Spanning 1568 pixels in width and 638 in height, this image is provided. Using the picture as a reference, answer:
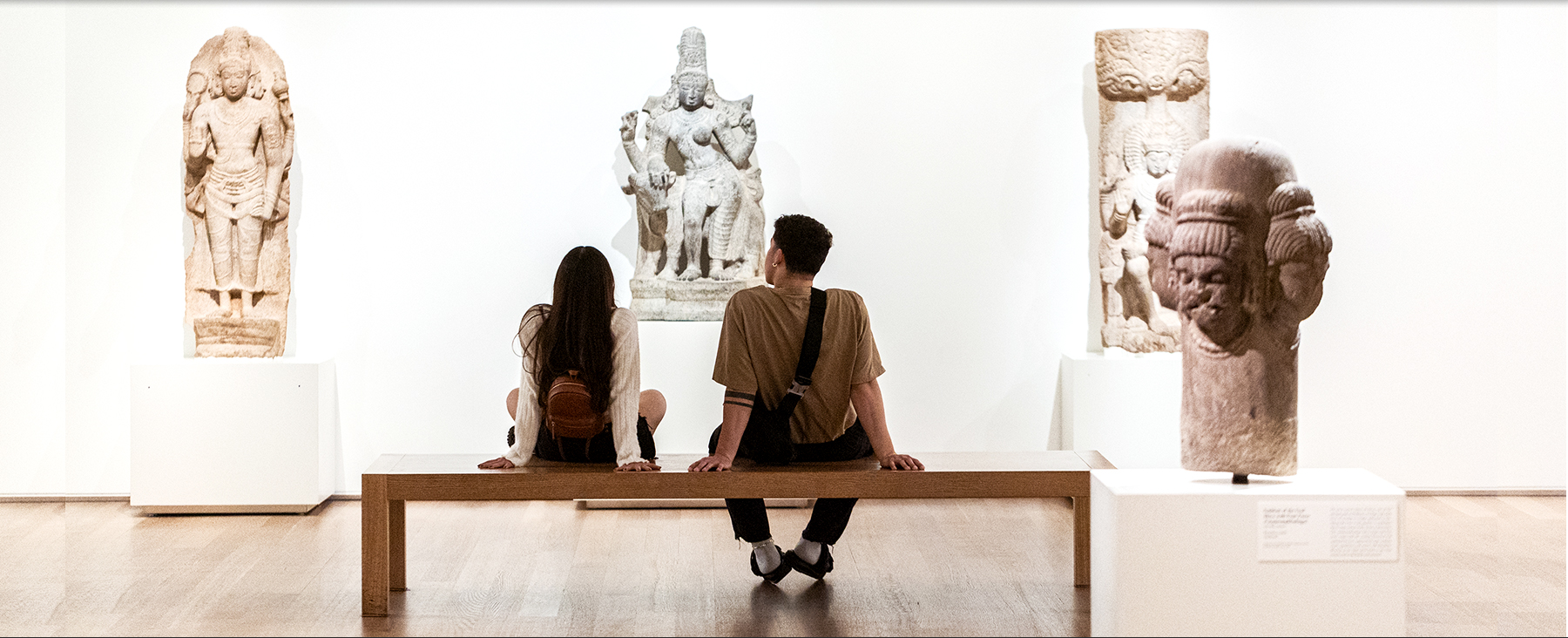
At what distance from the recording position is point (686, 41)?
6.11m

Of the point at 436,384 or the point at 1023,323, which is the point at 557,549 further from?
the point at 1023,323

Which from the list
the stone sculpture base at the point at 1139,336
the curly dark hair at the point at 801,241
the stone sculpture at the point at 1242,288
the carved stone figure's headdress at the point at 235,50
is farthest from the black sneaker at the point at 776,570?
the carved stone figure's headdress at the point at 235,50

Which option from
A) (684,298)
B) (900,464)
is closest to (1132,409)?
(684,298)

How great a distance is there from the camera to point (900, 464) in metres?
4.09

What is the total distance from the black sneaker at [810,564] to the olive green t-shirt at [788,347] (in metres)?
0.53

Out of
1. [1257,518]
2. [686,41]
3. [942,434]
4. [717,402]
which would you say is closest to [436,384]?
[717,402]

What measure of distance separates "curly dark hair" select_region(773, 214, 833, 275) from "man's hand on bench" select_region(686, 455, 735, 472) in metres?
0.63

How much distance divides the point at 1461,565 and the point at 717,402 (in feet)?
10.3

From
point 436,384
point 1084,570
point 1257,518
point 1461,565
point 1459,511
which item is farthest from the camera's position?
point 436,384

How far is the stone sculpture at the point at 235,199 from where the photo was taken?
19.4 ft

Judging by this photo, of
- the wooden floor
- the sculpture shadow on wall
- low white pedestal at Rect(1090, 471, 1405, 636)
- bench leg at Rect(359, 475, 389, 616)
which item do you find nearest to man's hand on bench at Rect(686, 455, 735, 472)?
the wooden floor

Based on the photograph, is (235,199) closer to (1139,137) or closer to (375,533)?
(375,533)

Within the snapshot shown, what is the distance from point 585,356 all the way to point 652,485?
0.45 m

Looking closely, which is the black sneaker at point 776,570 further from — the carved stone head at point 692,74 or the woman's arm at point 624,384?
the carved stone head at point 692,74
